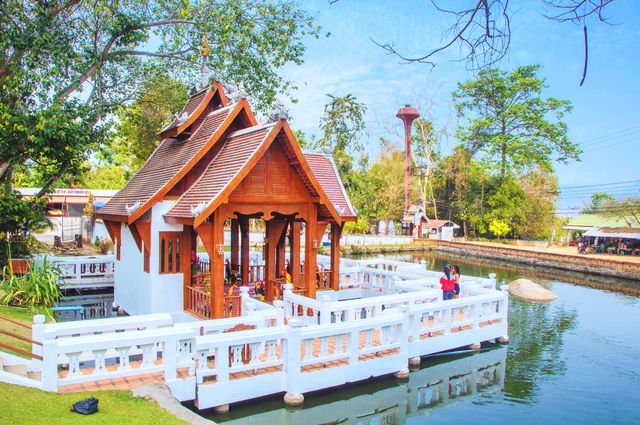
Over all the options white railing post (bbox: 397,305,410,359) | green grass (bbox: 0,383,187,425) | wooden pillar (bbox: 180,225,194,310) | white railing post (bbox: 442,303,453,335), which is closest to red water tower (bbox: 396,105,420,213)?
Result: white railing post (bbox: 442,303,453,335)

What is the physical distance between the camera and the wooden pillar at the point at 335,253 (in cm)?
1554

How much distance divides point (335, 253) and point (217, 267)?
5055 mm

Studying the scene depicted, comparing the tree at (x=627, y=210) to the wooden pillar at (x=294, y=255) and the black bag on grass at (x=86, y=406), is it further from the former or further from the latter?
the black bag on grass at (x=86, y=406)

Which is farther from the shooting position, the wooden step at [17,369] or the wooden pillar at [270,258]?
the wooden pillar at [270,258]

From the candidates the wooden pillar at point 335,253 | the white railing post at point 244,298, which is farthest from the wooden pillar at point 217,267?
the wooden pillar at point 335,253

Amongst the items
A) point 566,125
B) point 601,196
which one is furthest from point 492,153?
point 601,196

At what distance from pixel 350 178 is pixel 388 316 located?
4177 cm

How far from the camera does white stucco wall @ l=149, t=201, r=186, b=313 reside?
12797 mm

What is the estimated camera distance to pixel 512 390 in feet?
36.2

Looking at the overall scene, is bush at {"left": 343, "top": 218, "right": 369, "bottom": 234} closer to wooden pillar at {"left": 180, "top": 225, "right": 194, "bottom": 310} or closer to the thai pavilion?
the thai pavilion

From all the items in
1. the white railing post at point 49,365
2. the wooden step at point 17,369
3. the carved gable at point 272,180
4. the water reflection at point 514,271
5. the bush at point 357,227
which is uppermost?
the carved gable at point 272,180

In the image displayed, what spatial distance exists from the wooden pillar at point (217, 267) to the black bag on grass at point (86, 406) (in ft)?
14.6

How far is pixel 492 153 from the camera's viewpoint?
52594 mm

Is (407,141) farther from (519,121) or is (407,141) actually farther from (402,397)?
(402,397)
